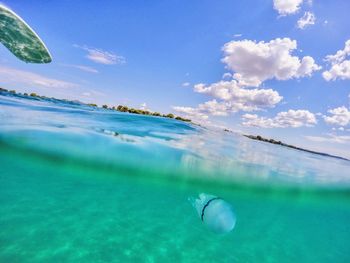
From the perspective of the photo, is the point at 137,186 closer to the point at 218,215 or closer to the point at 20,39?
the point at 218,215

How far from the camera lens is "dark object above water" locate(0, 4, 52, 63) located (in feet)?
19.9

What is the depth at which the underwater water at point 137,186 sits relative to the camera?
9.75 metres

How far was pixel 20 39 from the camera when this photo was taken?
666 centimetres

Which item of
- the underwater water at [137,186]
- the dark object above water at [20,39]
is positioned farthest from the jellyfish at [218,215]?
the dark object above water at [20,39]

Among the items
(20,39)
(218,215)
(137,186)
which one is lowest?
(137,186)

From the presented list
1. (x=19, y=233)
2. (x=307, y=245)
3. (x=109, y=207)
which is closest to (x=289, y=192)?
(x=307, y=245)

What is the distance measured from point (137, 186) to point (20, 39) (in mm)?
19687

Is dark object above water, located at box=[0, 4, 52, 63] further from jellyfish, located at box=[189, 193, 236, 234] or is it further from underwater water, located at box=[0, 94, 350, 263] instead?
underwater water, located at box=[0, 94, 350, 263]

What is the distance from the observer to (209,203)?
255 inches

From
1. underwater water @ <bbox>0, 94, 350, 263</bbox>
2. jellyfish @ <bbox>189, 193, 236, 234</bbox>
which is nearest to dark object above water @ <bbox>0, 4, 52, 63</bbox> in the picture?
jellyfish @ <bbox>189, 193, 236, 234</bbox>

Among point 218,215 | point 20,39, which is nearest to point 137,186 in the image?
point 218,215

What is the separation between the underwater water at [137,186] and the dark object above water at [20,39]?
268 inches

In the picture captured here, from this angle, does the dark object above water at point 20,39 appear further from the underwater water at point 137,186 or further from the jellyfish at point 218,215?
the underwater water at point 137,186

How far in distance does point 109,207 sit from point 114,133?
4.64 m
